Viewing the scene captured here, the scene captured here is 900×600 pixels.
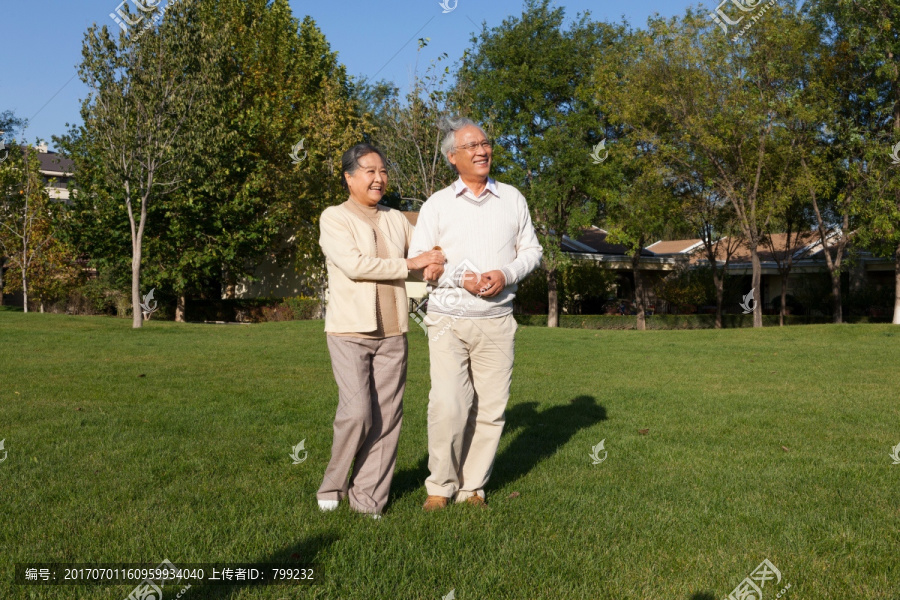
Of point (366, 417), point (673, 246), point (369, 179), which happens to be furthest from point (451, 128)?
point (673, 246)

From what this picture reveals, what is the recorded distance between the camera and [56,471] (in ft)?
16.9

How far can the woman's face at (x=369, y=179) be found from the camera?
175 inches

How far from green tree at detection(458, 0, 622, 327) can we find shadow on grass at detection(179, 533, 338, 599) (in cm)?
2570

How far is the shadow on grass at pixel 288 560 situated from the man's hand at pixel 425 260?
5.05 ft

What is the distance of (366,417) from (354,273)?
0.84 meters

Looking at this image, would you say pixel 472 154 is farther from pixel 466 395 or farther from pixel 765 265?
pixel 765 265

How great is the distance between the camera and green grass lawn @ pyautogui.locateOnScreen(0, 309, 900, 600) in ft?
11.6

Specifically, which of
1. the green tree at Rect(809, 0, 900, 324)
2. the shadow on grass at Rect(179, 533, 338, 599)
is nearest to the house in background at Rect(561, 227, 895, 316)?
the green tree at Rect(809, 0, 900, 324)

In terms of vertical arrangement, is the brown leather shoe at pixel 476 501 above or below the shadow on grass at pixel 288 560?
above

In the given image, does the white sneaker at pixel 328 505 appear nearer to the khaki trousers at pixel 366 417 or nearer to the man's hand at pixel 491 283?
the khaki trousers at pixel 366 417

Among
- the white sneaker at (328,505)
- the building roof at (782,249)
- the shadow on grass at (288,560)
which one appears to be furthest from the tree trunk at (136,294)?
the building roof at (782,249)

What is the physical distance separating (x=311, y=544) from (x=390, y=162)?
→ 2115 centimetres

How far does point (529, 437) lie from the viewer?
268 inches

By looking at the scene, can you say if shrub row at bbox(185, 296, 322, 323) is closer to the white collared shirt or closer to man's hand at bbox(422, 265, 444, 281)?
the white collared shirt
